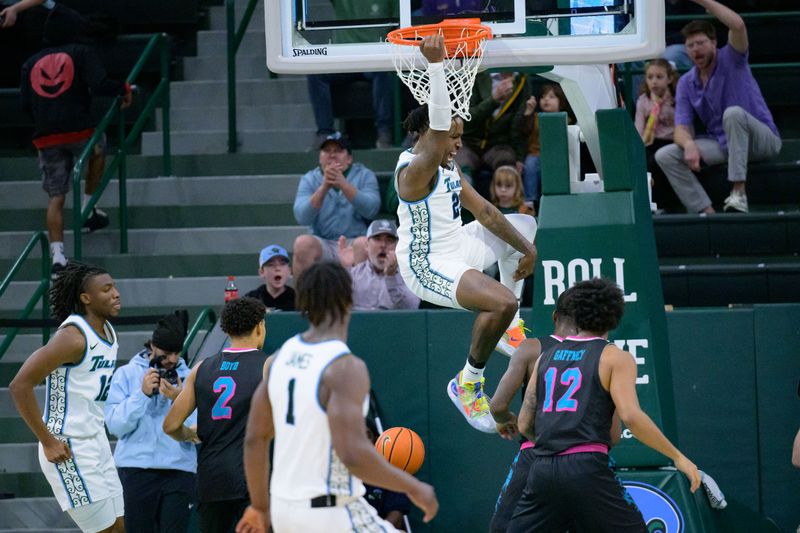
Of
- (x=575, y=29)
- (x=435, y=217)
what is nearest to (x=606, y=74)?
(x=575, y=29)

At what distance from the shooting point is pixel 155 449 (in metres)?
9.18

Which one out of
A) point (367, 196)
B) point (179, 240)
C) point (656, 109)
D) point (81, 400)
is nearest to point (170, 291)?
point (179, 240)

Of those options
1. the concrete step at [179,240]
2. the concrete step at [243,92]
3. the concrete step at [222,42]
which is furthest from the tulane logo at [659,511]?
the concrete step at [222,42]

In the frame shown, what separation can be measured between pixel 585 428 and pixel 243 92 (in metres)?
8.29

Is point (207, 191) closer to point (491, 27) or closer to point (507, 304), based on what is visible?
point (491, 27)

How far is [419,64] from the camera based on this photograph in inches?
303

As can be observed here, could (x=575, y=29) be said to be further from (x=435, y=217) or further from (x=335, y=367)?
(x=335, y=367)

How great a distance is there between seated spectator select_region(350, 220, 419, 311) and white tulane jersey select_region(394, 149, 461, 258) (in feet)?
8.92

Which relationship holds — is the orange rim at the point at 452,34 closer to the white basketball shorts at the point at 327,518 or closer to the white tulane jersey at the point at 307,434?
the white tulane jersey at the point at 307,434

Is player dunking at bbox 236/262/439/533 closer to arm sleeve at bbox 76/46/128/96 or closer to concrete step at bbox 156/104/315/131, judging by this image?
arm sleeve at bbox 76/46/128/96

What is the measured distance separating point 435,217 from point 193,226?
591 centimetres

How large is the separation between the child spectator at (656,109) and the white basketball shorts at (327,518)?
22.7 feet

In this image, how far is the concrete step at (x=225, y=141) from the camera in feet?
44.5

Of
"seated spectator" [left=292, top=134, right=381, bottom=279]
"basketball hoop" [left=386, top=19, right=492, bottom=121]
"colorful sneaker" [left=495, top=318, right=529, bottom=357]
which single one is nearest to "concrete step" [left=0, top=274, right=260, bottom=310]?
"seated spectator" [left=292, top=134, right=381, bottom=279]
